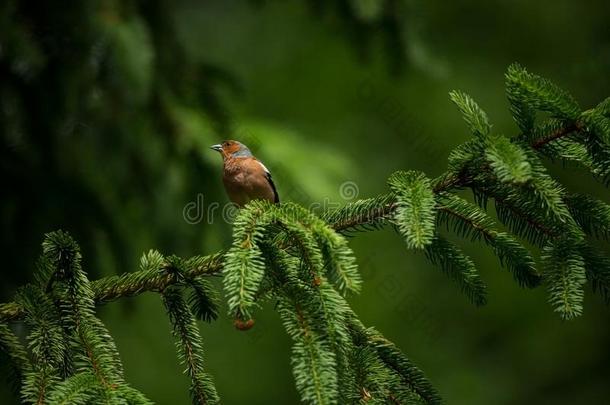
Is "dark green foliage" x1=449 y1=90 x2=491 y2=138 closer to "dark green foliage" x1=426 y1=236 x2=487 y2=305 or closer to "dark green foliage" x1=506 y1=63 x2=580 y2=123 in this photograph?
"dark green foliage" x1=506 y1=63 x2=580 y2=123

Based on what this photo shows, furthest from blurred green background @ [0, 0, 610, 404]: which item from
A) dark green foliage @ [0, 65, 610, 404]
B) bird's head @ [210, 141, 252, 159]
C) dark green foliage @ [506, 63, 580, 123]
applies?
dark green foliage @ [506, 63, 580, 123]

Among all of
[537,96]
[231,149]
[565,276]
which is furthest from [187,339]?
[231,149]

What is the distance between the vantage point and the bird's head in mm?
4035

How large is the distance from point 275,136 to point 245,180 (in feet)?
3.02

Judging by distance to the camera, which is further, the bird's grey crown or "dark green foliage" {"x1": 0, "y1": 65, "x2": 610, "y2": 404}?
the bird's grey crown

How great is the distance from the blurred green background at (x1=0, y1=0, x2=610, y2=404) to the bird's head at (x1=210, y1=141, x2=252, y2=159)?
0.28ft

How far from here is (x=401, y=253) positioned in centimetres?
893

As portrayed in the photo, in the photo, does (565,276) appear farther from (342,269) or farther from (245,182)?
(245,182)

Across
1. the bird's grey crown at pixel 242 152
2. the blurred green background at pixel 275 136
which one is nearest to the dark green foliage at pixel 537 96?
the blurred green background at pixel 275 136

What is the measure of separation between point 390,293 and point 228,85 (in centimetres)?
475

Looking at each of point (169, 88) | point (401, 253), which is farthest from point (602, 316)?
point (169, 88)

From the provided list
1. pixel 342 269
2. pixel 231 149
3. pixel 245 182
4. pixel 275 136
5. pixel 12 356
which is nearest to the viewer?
pixel 342 269

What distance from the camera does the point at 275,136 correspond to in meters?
4.71

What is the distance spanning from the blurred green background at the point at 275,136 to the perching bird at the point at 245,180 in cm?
11
